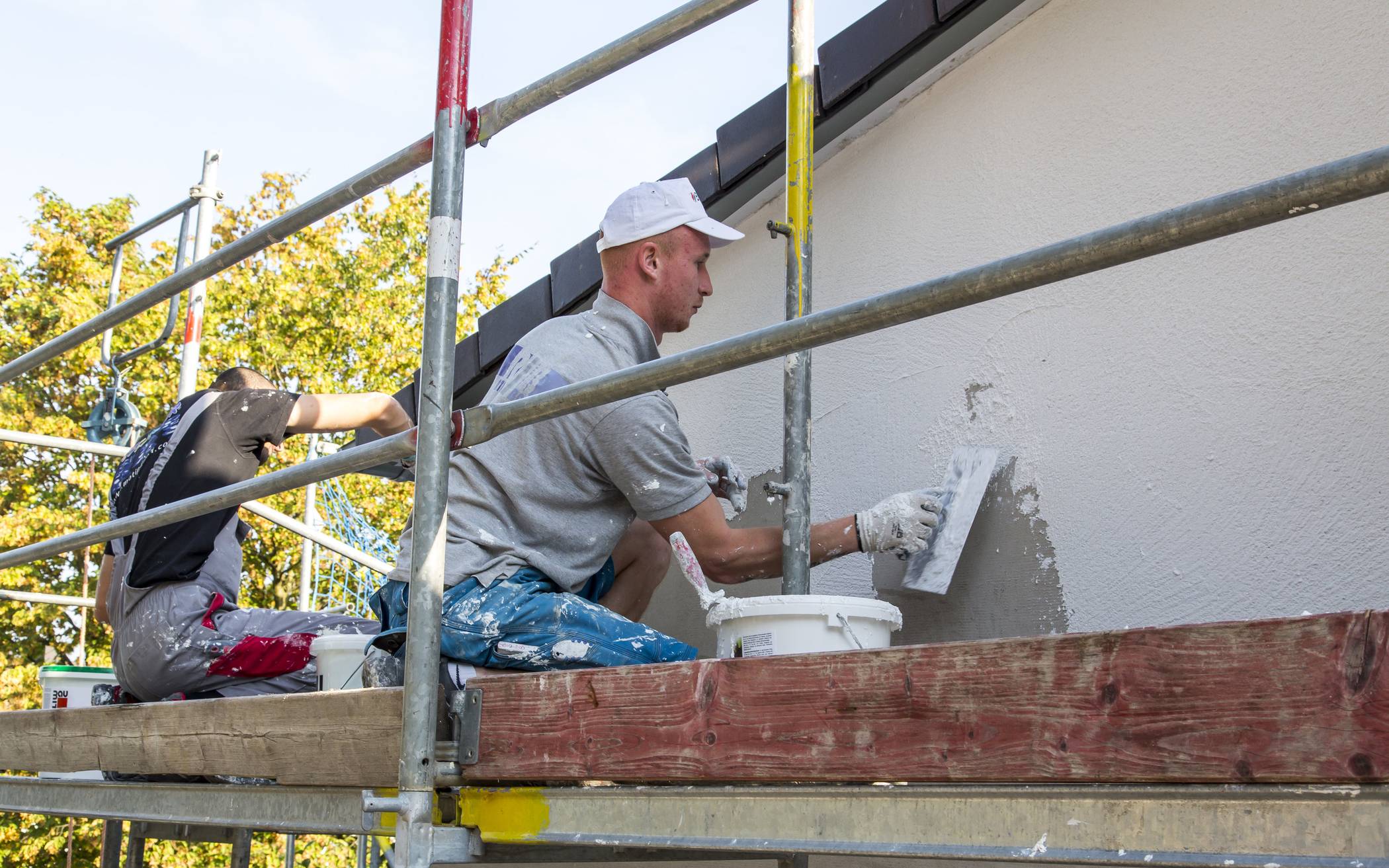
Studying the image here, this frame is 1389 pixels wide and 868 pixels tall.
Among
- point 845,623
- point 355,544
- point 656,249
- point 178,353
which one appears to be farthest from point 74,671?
point 178,353

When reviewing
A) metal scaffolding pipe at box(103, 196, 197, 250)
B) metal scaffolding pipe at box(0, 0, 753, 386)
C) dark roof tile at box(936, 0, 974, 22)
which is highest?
metal scaffolding pipe at box(103, 196, 197, 250)

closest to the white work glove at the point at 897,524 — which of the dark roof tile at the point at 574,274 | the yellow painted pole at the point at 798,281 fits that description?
the yellow painted pole at the point at 798,281

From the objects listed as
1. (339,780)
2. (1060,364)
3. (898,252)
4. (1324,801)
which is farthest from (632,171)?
(1324,801)

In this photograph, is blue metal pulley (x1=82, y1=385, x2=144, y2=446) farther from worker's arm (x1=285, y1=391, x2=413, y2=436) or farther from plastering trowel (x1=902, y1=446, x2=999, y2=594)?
plastering trowel (x1=902, y1=446, x2=999, y2=594)

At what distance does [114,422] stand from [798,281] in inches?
197

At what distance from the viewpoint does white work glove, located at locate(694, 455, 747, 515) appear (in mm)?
3195

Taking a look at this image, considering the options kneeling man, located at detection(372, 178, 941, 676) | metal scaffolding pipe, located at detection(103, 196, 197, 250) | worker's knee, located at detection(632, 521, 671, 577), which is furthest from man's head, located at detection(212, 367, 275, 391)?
metal scaffolding pipe, located at detection(103, 196, 197, 250)

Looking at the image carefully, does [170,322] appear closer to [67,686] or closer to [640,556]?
[67,686]

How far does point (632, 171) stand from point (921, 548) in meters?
2.70

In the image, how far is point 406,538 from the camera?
2873mm

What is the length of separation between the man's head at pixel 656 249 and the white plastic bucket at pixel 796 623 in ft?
3.12

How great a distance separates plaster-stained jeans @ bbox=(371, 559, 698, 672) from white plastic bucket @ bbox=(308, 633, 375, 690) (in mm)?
400

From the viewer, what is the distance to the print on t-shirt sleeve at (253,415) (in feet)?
11.5

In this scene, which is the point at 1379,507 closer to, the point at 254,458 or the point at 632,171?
the point at 254,458
